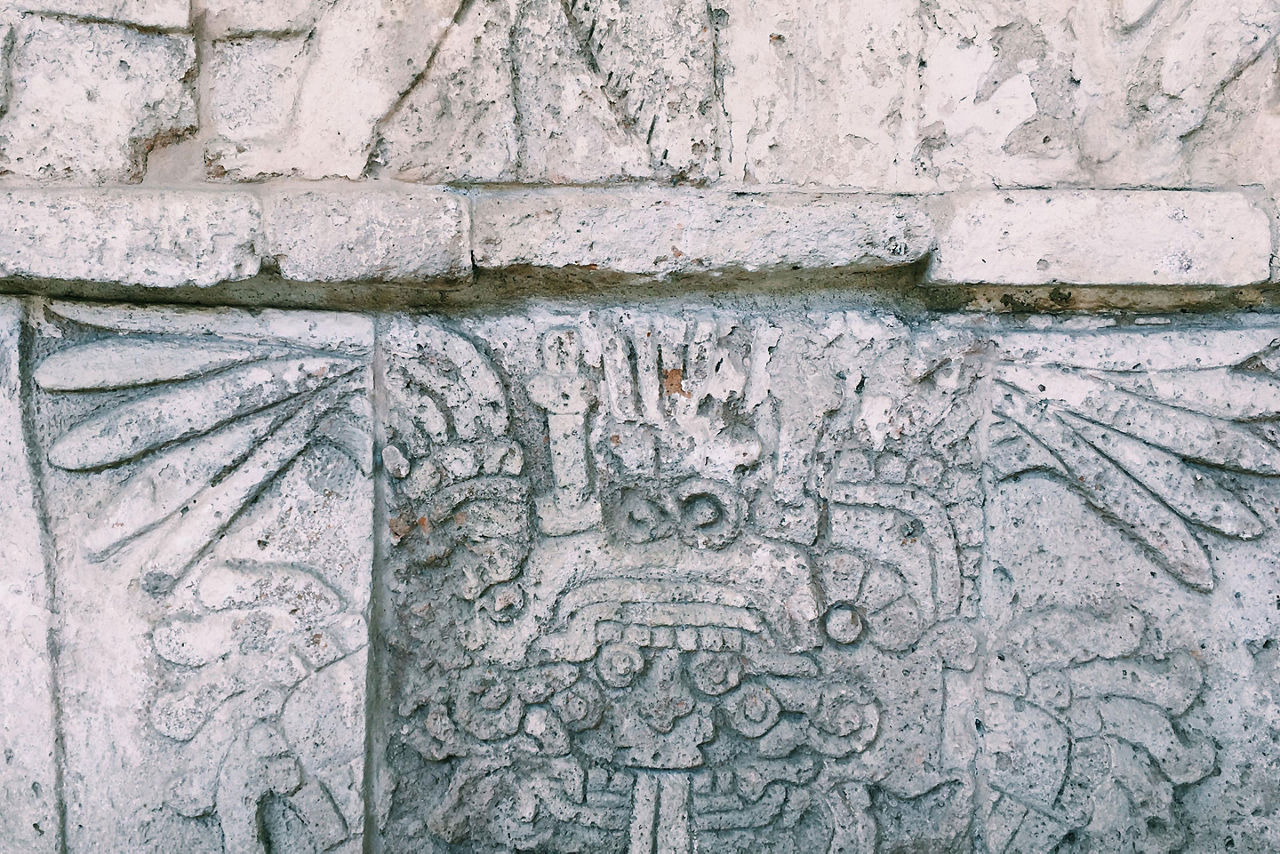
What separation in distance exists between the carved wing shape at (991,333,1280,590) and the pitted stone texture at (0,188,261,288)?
1008mm

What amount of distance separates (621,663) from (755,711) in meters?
0.19

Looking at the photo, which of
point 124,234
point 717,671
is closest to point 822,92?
point 717,671

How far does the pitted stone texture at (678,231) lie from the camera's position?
1.40 meters

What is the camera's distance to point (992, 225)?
140 cm

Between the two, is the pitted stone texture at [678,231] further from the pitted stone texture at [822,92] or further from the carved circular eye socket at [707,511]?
the carved circular eye socket at [707,511]

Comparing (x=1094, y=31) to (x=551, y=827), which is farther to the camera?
(x=551, y=827)

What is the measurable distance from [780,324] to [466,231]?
419mm

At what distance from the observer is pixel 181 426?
142cm

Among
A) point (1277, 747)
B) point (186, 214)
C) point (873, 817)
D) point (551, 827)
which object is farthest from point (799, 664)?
point (186, 214)

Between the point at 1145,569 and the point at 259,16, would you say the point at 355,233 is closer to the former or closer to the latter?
the point at 259,16

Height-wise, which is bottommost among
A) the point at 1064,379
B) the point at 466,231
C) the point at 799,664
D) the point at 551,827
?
the point at 551,827

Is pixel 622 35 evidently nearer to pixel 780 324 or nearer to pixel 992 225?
pixel 780 324

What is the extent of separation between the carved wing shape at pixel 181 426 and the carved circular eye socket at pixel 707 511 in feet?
1.50

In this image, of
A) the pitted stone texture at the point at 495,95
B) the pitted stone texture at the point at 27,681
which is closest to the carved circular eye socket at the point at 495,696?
the pitted stone texture at the point at 27,681
